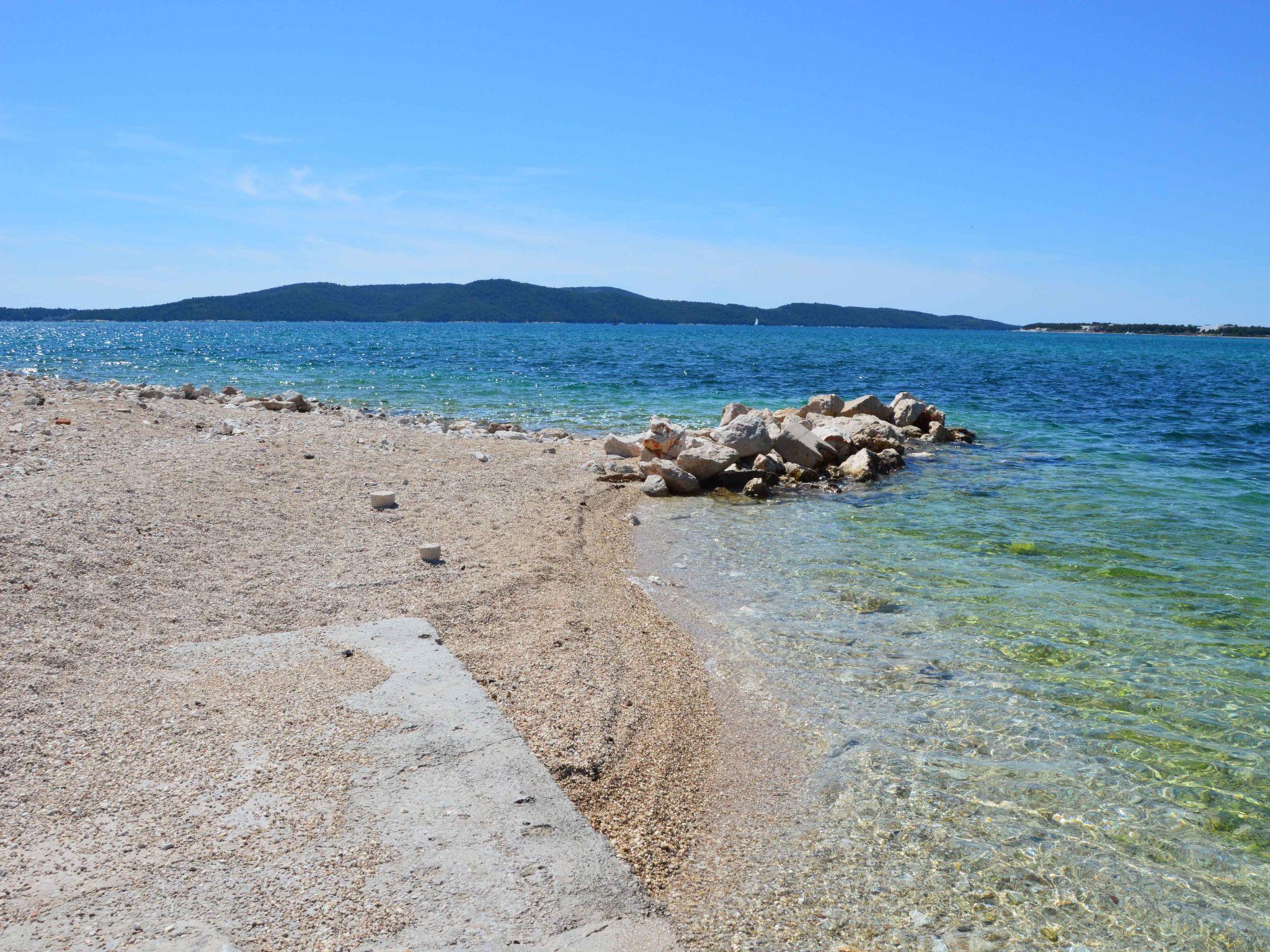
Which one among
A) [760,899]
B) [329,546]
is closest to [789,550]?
[329,546]

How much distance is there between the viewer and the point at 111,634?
5.12m

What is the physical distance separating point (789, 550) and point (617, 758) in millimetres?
5100

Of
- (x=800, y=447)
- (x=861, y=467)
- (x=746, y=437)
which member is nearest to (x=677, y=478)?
(x=746, y=437)

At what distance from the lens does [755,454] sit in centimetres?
1349

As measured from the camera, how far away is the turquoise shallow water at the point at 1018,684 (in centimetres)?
375

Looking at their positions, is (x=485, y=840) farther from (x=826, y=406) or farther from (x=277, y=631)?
(x=826, y=406)

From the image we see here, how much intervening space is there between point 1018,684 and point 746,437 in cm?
789

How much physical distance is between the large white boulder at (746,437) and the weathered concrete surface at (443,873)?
946 centimetres

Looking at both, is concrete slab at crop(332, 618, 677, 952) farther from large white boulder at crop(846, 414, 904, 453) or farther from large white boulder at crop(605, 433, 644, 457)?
large white boulder at crop(846, 414, 904, 453)

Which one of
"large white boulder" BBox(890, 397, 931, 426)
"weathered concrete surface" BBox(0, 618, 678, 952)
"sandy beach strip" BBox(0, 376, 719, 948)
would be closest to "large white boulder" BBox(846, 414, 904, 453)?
"large white boulder" BBox(890, 397, 931, 426)

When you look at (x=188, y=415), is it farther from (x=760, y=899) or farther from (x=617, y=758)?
(x=760, y=899)

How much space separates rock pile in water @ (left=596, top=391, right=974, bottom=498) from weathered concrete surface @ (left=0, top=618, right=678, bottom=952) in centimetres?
845

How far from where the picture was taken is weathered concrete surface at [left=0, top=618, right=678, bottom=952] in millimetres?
2812

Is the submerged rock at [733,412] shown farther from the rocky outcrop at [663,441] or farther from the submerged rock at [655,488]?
the submerged rock at [655,488]
